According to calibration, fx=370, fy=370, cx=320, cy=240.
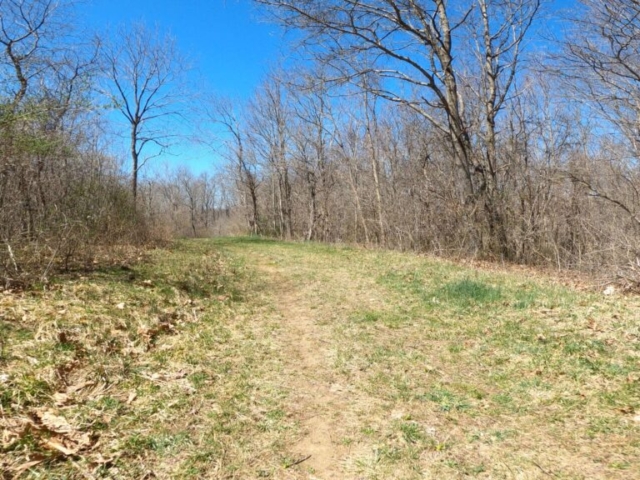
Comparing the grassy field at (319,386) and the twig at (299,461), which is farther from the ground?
the grassy field at (319,386)

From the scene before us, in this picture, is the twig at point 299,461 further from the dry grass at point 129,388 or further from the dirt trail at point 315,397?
the dry grass at point 129,388

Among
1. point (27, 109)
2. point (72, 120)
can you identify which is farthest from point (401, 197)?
point (27, 109)

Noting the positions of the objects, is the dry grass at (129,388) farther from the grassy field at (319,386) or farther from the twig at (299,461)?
the twig at (299,461)

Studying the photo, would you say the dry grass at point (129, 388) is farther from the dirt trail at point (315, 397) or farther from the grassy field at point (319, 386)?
the dirt trail at point (315, 397)

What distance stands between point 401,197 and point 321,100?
7506mm

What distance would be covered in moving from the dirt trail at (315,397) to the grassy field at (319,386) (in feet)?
0.05

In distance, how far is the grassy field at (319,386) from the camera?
2.25 meters

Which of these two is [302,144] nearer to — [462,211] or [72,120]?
[462,211]

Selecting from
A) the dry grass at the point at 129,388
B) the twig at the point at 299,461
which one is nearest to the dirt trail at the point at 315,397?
the twig at the point at 299,461

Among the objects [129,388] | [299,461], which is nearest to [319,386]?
[299,461]

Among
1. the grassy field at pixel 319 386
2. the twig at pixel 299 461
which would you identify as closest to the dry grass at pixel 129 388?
the grassy field at pixel 319 386

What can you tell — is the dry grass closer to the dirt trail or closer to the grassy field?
the grassy field

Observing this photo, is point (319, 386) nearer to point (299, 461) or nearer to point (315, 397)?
point (315, 397)

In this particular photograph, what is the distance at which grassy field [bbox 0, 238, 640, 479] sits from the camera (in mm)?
2250
